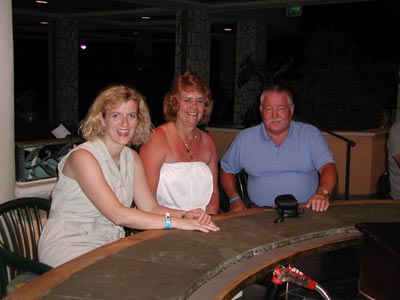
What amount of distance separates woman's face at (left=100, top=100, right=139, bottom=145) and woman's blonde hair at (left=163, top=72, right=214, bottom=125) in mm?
601

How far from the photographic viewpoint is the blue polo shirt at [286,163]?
296 cm

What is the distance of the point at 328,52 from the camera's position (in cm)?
732

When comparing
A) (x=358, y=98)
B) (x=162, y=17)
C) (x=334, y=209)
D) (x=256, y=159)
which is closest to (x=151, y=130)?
(x=256, y=159)

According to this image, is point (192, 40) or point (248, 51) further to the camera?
point (248, 51)

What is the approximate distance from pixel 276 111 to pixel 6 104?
5.06 ft

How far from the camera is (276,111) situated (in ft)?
9.72

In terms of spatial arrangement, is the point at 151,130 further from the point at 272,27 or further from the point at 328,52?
the point at 272,27

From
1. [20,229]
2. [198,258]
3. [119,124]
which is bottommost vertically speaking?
[20,229]

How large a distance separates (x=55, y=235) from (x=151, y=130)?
82cm

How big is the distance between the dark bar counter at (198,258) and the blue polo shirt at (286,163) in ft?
2.22

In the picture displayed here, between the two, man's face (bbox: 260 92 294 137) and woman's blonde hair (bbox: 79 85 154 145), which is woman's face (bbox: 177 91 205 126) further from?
woman's blonde hair (bbox: 79 85 154 145)

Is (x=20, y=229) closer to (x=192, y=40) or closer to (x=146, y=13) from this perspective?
(x=192, y=40)

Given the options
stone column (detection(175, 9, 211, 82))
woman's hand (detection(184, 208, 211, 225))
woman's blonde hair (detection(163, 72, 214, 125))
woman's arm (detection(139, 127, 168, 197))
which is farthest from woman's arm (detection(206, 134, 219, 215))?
stone column (detection(175, 9, 211, 82))

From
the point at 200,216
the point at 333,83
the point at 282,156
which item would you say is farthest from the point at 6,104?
the point at 333,83
